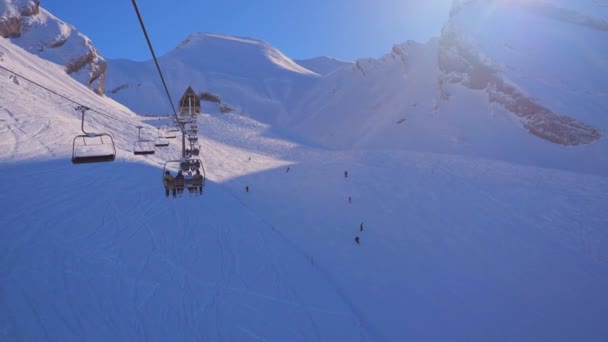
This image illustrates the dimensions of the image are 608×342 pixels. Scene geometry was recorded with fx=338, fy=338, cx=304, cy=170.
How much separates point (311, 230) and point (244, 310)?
23.7 feet

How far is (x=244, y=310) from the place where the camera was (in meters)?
11.7

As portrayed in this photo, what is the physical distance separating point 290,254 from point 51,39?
5503 centimetres

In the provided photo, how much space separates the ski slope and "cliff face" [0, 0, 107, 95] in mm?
25920

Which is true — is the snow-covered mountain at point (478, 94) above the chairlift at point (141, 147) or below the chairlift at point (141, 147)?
above

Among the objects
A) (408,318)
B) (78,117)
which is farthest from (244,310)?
(78,117)

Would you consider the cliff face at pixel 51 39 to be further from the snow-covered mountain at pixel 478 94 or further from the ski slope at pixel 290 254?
the ski slope at pixel 290 254

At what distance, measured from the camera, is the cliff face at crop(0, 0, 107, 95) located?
45406mm

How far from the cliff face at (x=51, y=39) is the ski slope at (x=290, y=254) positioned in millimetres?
25920

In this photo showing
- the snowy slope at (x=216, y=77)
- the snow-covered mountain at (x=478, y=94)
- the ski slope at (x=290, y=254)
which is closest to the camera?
the ski slope at (x=290, y=254)

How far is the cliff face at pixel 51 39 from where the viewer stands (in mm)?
45406

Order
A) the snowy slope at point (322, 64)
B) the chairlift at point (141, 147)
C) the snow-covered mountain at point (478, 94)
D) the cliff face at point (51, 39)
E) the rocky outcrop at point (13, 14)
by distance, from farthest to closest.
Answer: the snowy slope at point (322, 64) → the cliff face at point (51, 39) → the rocky outcrop at point (13, 14) → the snow-covered mountain at point (478, 94) → the chairlift at point (141, 147)

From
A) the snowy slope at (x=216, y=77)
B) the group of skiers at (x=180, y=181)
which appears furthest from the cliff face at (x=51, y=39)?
the group of skiers at (x=180, y=181)

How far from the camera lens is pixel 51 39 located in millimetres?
49594

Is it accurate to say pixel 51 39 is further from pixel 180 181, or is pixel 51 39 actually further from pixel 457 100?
pixel 457 100
